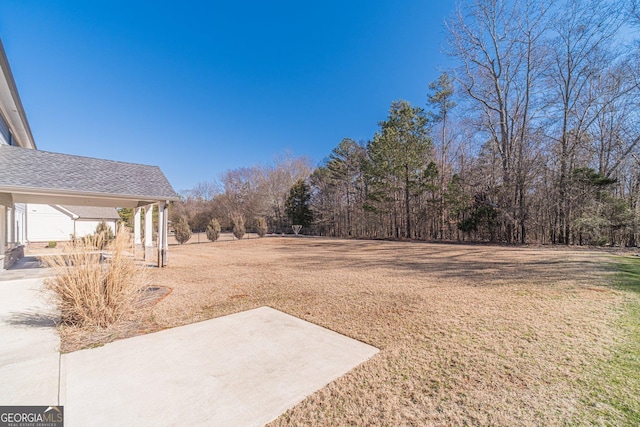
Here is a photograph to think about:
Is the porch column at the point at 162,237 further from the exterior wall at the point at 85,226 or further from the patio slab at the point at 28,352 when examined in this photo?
the exterior wall at the point at 85,226

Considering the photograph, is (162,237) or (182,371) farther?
(162,237)

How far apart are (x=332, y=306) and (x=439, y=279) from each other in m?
3.26

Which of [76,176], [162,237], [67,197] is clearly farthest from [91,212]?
[162,237]

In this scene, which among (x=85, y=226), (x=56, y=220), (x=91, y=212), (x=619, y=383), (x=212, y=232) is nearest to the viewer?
(x=619, y=383)

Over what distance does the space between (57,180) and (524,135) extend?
20853 millimetres

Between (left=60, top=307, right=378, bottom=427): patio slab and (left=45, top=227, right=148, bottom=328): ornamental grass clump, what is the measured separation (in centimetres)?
71

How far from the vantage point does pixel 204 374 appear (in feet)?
7.50

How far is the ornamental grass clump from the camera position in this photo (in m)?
3.25

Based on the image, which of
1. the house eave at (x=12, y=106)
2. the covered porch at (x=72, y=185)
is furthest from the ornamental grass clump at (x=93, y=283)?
the house eave at (x=12, y=106)

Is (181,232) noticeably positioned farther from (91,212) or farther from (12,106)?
(91,212)

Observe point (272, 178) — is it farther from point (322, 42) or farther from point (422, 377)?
point (422, 377)

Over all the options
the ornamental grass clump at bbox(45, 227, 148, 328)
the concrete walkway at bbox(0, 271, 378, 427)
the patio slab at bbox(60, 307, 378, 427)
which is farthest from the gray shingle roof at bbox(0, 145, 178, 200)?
the patio slab at bbox(60, 307, 378, 427)

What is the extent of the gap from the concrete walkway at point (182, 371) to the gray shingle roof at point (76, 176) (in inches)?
183

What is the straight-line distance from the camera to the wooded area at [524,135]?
41.0 feet
